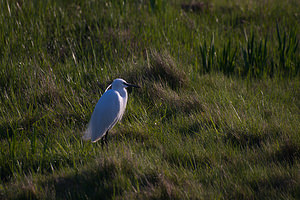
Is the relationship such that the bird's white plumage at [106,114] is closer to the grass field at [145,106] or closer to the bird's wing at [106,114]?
the bird's wing at [106,114]

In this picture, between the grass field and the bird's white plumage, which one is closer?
the grass field

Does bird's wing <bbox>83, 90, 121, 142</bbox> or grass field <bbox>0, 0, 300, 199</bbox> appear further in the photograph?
bird's wing <bbox>83, 90, 121, 142</bbox>

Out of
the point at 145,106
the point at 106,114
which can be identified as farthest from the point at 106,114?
the point at 145,106

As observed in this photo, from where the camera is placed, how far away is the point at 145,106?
378 centimetres

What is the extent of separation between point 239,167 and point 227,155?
19cm

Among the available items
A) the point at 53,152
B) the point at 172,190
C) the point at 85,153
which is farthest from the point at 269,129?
the point at 53,152

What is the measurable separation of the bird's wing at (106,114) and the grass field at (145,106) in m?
0.17

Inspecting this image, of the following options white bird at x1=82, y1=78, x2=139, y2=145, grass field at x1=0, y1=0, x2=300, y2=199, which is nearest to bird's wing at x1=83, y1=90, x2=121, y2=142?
white bird at x1=82, y1=78, x2=139, y2=145

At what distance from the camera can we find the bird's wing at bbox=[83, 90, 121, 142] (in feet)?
10.1

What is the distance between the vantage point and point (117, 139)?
327 cm

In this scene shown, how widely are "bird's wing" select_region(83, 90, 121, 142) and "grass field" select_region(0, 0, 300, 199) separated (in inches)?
6.7

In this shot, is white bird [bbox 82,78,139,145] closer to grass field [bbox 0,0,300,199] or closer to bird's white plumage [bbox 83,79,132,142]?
bird's white plumage [bbox 83,79,132,142]

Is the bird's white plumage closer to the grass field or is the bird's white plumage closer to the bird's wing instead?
the bird's wing

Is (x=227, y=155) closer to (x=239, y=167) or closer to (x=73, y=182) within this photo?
(x=239, y=167)
